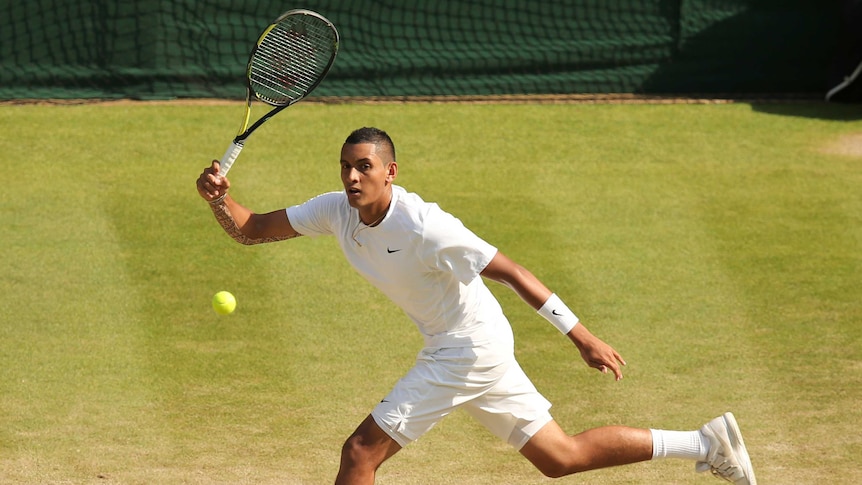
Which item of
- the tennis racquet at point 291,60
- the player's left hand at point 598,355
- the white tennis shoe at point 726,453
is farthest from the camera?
the tennis racquet at point 291,60

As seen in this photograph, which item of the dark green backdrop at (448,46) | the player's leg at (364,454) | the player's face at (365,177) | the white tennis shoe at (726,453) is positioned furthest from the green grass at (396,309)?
the player's face at (365,177)

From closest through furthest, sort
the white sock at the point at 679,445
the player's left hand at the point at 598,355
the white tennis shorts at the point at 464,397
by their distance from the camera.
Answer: the player's left hand at the point at 598,355 → the white tennis shorts at the point at 464,397 → the white sock at the point at 679,445

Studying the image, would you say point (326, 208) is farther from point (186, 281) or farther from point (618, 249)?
point (618, 249)

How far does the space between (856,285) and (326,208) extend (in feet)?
16.7

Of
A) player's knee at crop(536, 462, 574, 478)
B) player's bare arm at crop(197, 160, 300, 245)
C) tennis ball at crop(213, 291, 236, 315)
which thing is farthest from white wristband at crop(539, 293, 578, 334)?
tennis ball at crop(213, 291, 236, 315)

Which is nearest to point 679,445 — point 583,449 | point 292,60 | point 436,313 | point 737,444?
point 737,444

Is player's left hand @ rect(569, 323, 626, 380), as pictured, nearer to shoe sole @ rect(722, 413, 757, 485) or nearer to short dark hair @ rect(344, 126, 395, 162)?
shoe sole @ rect(722, 413, 757, 485)

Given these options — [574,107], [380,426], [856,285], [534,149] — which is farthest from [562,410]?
[574,107]

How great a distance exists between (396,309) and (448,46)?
162 inches

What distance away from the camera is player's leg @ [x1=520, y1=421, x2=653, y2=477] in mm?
5750

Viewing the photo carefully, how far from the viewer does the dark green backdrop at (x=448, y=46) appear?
1166 cm

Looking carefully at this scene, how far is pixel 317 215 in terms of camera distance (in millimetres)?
5828

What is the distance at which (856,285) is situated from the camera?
9305 mm

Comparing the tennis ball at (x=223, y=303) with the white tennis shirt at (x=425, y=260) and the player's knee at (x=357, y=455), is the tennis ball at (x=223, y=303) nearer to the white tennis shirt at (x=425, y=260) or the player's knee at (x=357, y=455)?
the white tennis shirt at (x=425, y=260)
